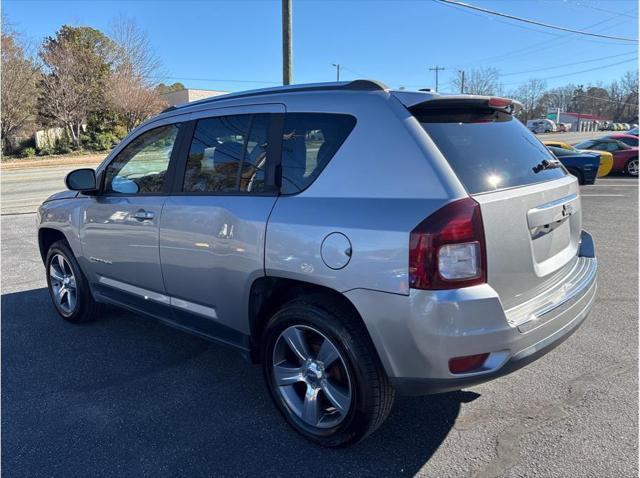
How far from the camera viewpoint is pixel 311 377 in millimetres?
2738

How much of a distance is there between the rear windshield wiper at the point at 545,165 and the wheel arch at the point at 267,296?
1.42 metres

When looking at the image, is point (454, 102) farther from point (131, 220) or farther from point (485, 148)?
point (131, 220)

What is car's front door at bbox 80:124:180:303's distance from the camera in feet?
11.5

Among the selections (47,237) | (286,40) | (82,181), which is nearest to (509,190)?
(82,181)

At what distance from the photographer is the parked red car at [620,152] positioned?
17641mm

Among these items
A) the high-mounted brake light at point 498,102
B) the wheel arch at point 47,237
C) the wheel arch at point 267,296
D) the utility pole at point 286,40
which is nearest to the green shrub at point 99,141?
the utility pole at point 286,40

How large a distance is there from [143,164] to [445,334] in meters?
2.74

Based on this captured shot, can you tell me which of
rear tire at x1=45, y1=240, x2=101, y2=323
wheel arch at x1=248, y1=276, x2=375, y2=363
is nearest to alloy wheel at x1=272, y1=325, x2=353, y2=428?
wheel arch at x1=248, y1=276, x2=375, y2=363

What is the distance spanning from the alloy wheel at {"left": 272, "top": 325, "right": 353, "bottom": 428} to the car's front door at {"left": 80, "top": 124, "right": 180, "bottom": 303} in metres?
1.18

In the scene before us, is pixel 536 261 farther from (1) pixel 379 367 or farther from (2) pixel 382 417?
(2) pixel 382 417

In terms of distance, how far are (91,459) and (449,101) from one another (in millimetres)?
2729

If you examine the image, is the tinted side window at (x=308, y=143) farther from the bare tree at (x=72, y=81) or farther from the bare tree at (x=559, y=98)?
the bare tree at (x=559, y=98)

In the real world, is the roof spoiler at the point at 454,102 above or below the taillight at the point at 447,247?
above

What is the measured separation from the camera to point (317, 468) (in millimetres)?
2537
